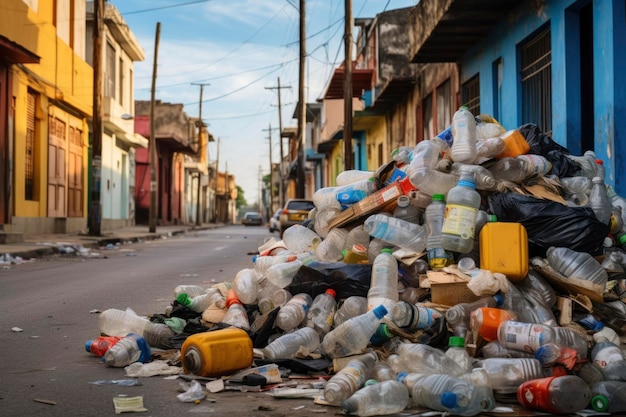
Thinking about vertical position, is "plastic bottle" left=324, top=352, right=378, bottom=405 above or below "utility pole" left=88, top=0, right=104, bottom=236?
below

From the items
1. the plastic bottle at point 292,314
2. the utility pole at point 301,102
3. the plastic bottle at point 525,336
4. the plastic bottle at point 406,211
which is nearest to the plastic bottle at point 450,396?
the plastic bottle at point 525,336

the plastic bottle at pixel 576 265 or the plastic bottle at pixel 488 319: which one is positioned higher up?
the plastic bottle at pixel 576 265

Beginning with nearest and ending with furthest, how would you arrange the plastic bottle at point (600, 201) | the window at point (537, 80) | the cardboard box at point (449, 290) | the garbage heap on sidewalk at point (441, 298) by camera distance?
1. the garbage heap on sidewalk at point (441, 298)
2. the cardboard box at point (449, 290)
3. the plastic bottle at point (600, 201)
4. the window at point (537, 80)

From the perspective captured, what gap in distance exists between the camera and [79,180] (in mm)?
30062

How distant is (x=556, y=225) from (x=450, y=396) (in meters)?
2.63

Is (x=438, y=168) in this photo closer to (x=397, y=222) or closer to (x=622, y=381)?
(x=397, y=222)

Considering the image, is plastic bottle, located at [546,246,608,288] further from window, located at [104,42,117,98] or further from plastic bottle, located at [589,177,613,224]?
window, located at [104,42,117,98]

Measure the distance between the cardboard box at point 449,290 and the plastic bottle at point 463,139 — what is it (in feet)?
5.53

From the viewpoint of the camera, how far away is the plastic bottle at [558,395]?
3820 mm

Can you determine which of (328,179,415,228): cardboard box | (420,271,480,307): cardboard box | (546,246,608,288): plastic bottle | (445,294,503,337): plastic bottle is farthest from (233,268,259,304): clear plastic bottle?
(546,246,608,288): plastic bottle

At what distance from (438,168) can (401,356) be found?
2588mm

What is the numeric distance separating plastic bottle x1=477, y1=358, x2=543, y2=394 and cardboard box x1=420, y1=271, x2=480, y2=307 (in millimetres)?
1039

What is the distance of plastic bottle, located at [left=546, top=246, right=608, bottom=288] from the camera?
568 centimetres

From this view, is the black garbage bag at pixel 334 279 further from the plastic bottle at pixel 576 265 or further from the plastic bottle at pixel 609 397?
the plastic bottle at pixel 609 397
